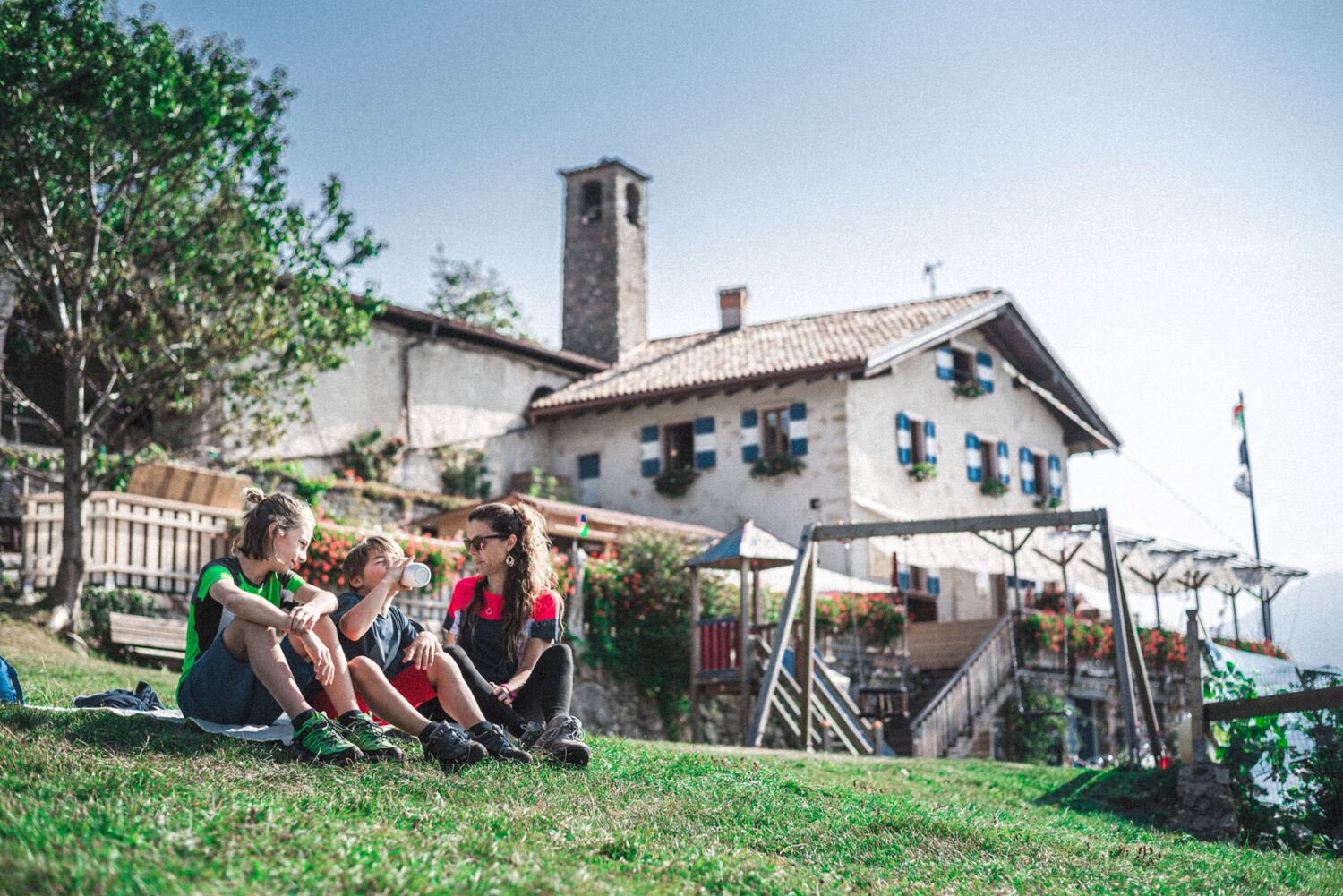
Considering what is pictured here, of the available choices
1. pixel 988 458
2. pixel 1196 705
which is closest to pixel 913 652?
pixel 988 458

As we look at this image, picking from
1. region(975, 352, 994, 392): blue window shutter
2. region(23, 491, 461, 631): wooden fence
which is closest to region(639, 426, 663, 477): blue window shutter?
region(975, 352, 994, 392): blue window shutter

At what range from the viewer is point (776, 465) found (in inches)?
1008

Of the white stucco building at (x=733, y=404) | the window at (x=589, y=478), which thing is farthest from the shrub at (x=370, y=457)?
the window at (x=589, y=478)

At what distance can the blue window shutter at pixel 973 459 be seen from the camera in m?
28.5

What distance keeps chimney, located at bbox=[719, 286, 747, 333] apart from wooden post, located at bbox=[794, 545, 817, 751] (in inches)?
632

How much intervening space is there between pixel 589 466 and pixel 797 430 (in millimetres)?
4601

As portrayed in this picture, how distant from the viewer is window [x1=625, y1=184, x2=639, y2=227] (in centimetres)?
3117

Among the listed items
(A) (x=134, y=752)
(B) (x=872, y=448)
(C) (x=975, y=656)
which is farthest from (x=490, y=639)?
(B) (x=872, y=448)

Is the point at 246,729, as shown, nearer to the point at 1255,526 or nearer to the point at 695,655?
the point at 695,655

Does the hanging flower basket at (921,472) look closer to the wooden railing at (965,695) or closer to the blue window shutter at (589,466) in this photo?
the blue window shutter at (589,466)

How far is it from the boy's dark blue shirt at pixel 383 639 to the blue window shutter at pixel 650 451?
20347mm

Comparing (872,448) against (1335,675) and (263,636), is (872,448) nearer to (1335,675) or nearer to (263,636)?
(1335,675)

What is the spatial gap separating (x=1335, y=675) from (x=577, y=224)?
23.0 meters

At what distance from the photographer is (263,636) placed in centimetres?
575
